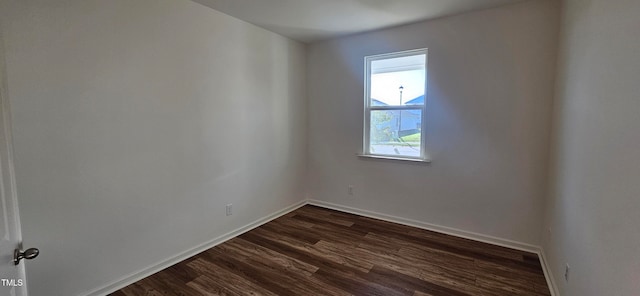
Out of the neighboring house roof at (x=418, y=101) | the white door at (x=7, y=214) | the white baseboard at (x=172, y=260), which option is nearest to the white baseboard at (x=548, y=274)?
the neighboring house roof at (x=418, y=101)

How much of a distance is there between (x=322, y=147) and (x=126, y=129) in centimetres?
246

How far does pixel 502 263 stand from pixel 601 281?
4.32 ft

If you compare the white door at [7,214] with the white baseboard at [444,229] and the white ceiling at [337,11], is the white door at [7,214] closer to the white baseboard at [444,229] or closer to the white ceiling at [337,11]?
the white ceiling at [337,11]

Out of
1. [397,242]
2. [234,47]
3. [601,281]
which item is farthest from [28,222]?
[601,281]

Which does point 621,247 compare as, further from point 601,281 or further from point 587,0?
point 587,0

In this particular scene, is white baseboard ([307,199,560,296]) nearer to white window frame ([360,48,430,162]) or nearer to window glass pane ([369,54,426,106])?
white window frame ([360,48,430,162])

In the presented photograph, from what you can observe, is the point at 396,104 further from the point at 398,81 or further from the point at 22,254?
the point at 22,254

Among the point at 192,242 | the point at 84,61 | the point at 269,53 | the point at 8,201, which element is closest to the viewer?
the point at 8,201

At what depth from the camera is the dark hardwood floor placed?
6.95 ft

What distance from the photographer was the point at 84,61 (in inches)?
74.0

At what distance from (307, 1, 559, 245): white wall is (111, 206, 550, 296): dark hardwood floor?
15.5 inches

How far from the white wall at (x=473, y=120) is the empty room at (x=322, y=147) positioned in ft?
0.06

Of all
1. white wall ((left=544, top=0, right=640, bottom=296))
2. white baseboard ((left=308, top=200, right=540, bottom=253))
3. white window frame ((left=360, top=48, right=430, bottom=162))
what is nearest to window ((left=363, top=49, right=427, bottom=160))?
white window frame ((left=360, top=48, right=430, bottom=162))

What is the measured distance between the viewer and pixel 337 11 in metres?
2.76
